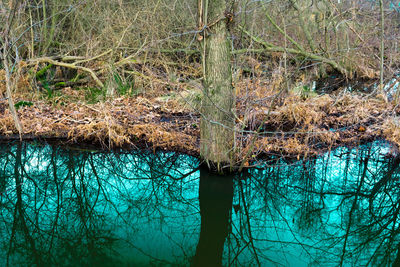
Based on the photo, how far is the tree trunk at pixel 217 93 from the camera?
13.0ft

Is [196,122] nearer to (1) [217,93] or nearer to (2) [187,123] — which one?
(2) [187,123]

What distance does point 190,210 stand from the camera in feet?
13.0

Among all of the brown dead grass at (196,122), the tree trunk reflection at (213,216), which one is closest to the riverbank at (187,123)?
the brown dead grass at (196,122)

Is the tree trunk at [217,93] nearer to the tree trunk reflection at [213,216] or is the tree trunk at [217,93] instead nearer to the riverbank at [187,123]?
the tree trunk reflection at [213,216]

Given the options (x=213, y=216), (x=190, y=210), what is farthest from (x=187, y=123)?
(x=213, y=216)

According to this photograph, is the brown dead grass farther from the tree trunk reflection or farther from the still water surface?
the tree trunk reflection

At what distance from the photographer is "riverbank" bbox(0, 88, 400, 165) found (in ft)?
17.0

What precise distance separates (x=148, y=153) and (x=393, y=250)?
10.4ft

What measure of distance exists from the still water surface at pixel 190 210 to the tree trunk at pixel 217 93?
35 centimetres

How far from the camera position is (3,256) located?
306 centimetres

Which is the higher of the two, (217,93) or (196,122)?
(196,122)

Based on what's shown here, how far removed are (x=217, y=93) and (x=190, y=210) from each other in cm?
127

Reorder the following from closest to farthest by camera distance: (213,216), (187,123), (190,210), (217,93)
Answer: (213,216) → (190,210) → (217,93) → (187,123)

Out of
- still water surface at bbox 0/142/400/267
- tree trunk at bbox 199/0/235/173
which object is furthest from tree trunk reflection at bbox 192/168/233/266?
tree trunk at bbox 199/0/235/173
